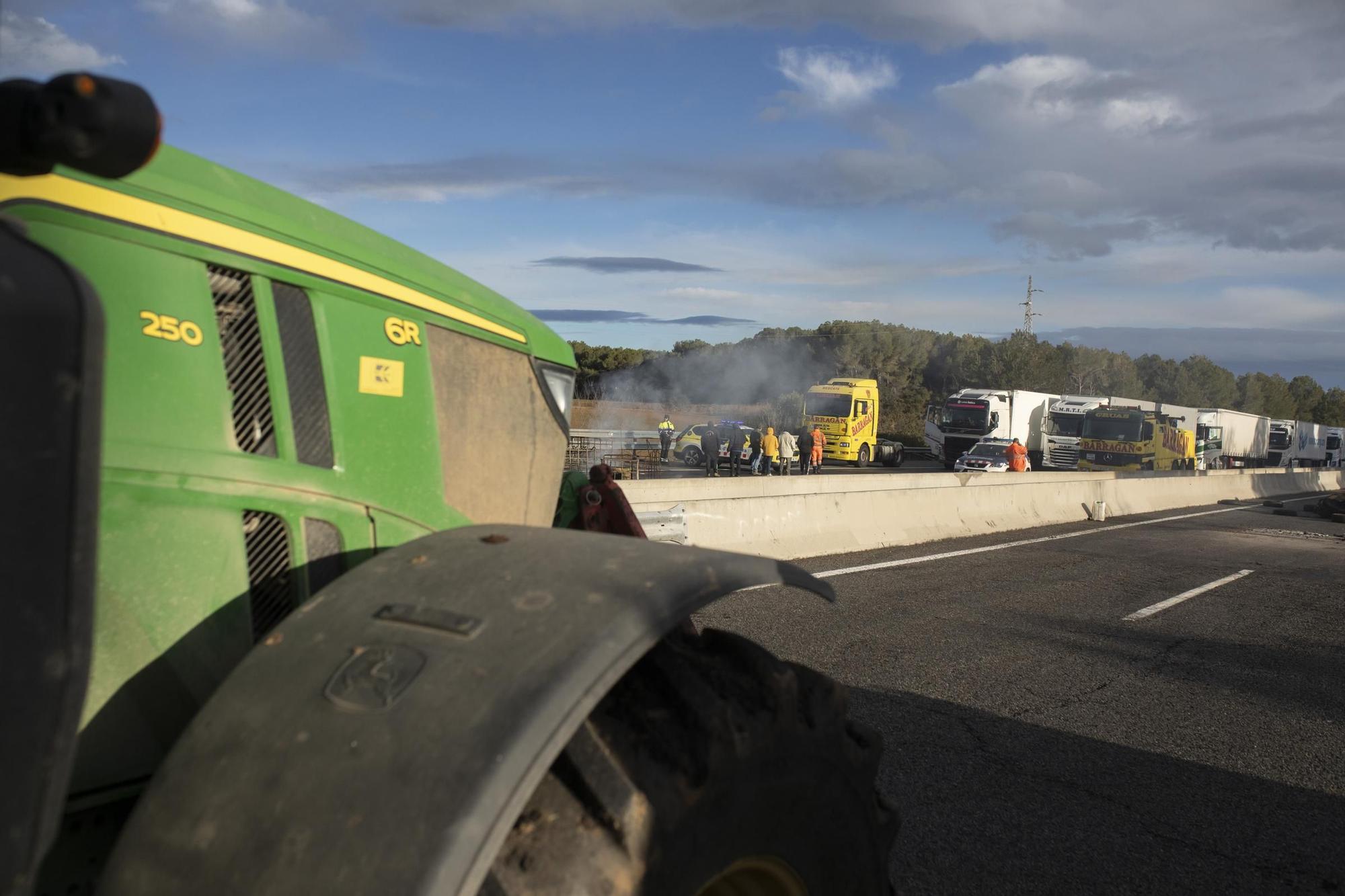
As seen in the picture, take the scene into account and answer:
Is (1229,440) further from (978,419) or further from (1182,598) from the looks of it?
(1182,598)

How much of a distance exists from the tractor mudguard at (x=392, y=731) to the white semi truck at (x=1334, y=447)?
8525 centimetres

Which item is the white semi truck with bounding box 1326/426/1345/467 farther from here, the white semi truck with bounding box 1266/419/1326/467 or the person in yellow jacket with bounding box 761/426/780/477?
the person in yellow jacket with bounding box 761/426/780/477

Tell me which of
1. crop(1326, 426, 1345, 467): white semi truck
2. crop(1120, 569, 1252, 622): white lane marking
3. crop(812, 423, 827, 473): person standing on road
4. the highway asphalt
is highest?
the highway asphalt

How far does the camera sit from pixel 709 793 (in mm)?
1841

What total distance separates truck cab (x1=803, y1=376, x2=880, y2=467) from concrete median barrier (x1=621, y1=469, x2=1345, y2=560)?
17255mm

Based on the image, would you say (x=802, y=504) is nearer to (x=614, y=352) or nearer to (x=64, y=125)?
(x=64, y=125)

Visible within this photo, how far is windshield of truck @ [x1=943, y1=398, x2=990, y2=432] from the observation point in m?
43.0

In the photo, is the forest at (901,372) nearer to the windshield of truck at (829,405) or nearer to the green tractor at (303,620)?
the windshield of truck at (829,405)

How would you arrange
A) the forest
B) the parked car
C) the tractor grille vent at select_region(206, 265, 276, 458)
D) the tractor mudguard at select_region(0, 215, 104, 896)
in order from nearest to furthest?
the tractor mudguard at select_region(0, 215, 104, 896) → the tractor grille vent at select_region(206, 265, 276, 458) → the parked car → the forest

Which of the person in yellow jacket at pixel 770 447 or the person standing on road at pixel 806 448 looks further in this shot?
the person standing on road at pixel 806 448

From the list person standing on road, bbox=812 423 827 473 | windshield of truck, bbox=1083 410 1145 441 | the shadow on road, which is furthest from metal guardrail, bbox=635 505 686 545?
windshield of truck, bbox=1083 410 1145 441

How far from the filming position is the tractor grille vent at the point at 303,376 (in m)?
2.12

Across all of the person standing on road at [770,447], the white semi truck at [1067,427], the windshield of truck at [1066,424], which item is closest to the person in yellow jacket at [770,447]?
the person standing on road at [770,447]

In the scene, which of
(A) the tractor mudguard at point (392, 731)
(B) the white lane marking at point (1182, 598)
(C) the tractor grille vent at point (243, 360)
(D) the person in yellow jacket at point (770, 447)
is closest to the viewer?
(A) the tractor mudguard at point (392, 731)
